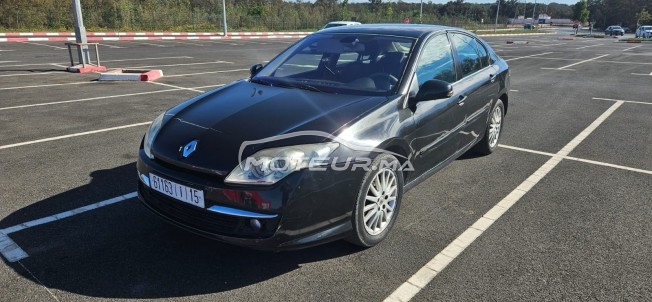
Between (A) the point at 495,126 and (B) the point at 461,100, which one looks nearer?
(B) the point at 461,100

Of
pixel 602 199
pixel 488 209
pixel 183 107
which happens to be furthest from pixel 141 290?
pixel 602 199

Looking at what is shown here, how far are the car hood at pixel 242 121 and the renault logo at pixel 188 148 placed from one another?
2cm

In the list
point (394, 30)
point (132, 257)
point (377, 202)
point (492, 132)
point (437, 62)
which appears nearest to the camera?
point (132, 257)

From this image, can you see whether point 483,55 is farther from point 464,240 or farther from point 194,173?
point 194,173

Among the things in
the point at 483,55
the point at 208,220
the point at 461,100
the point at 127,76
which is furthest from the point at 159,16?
the point at 208,220

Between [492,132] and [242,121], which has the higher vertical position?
[242,121]

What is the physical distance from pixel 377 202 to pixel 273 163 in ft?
2.91

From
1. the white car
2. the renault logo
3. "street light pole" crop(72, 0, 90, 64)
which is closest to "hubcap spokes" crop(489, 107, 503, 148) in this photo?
the renault logo

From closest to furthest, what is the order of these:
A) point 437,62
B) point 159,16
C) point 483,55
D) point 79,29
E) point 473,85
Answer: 1. point 437,62
2. point 473,85
3. point 483,55
4. point 79,29
5. point 159,16

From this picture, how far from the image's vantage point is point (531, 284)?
9.37 feet

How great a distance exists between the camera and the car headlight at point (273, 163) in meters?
2.70

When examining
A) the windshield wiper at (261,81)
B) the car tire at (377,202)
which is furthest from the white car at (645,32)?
the car tire at (377,202)

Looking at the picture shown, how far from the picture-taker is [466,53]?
4.70 m

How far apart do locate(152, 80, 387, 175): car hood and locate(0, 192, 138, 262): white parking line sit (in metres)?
1.13
